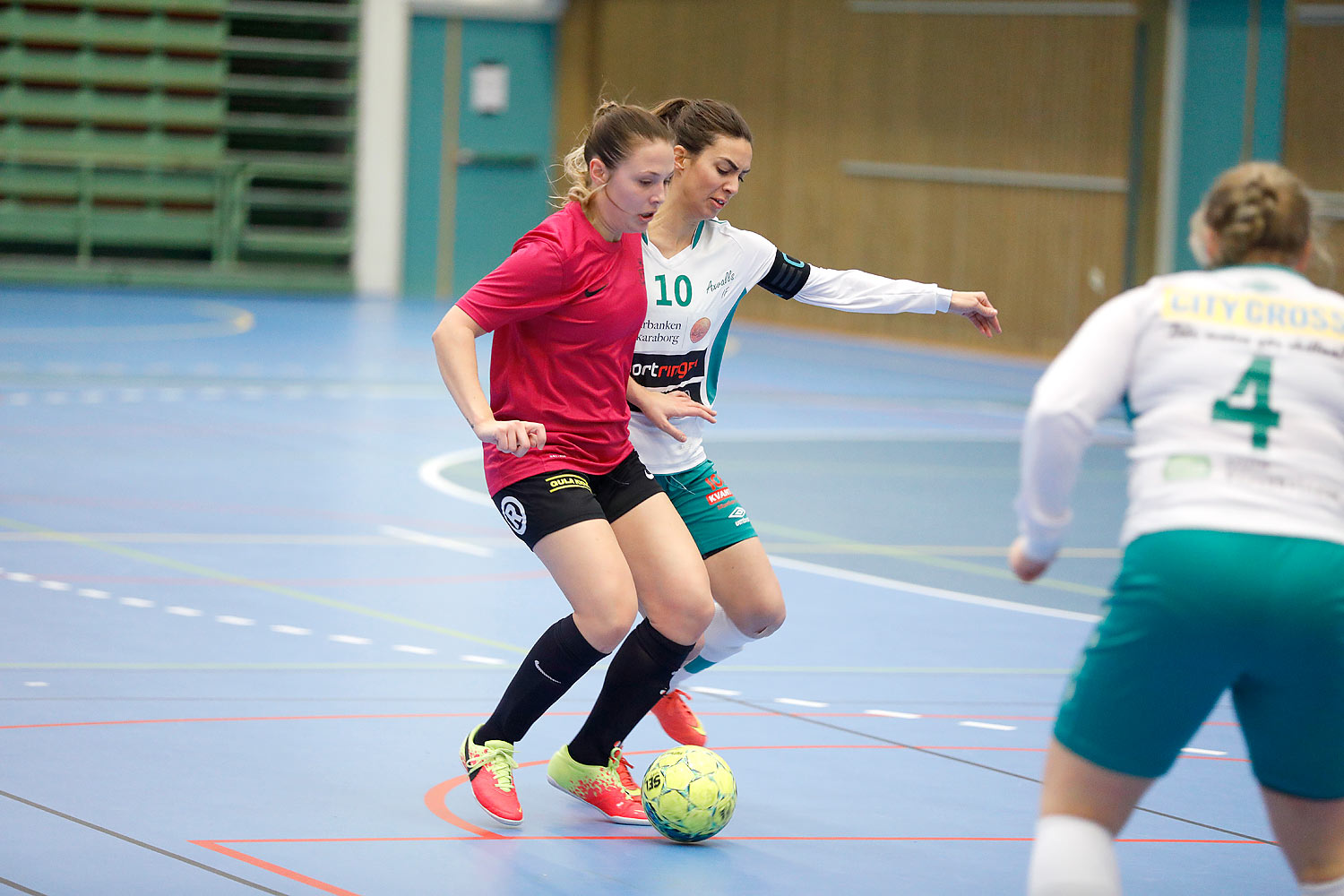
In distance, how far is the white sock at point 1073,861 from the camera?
2793 mm

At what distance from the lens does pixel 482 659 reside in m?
5.82

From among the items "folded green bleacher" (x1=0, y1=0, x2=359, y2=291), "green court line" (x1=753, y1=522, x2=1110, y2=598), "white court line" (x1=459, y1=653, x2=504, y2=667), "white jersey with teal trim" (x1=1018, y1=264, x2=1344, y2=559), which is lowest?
"white court line" (x1=459, y1=653, x2=504, y2=667)

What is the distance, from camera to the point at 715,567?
4.48 metres

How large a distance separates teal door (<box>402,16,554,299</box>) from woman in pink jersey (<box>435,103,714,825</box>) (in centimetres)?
1596

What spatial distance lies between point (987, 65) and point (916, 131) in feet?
3.46

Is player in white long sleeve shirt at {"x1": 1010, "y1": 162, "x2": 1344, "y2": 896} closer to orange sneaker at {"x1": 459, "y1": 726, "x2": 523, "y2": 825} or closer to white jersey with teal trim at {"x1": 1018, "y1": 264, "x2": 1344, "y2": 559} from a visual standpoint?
white jersey with teal trim at {"x1": 1018, "y1": 264, "x2": 1344, "y2": 559}

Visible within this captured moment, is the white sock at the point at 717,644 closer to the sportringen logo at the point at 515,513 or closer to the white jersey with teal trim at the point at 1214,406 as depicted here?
the sportringen logo at the point at 515,513

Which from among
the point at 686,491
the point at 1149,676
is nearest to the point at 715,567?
the point at 686,491

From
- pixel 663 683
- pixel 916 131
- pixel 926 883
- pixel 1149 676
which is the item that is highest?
pixel 916 131

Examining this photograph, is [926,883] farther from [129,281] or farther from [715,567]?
[129,281]

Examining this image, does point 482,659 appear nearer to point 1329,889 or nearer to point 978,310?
point 978,310

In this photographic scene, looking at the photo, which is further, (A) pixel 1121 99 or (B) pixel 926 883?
(A) pixel 1121 99

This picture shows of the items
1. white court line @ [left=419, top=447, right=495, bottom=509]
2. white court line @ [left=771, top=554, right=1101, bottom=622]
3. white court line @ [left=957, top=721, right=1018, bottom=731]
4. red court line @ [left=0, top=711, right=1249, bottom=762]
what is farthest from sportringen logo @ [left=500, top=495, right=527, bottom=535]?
white court line @ [left=419, top=447, right=495, bottom=509]

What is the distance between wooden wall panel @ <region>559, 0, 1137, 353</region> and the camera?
15.7 metres
